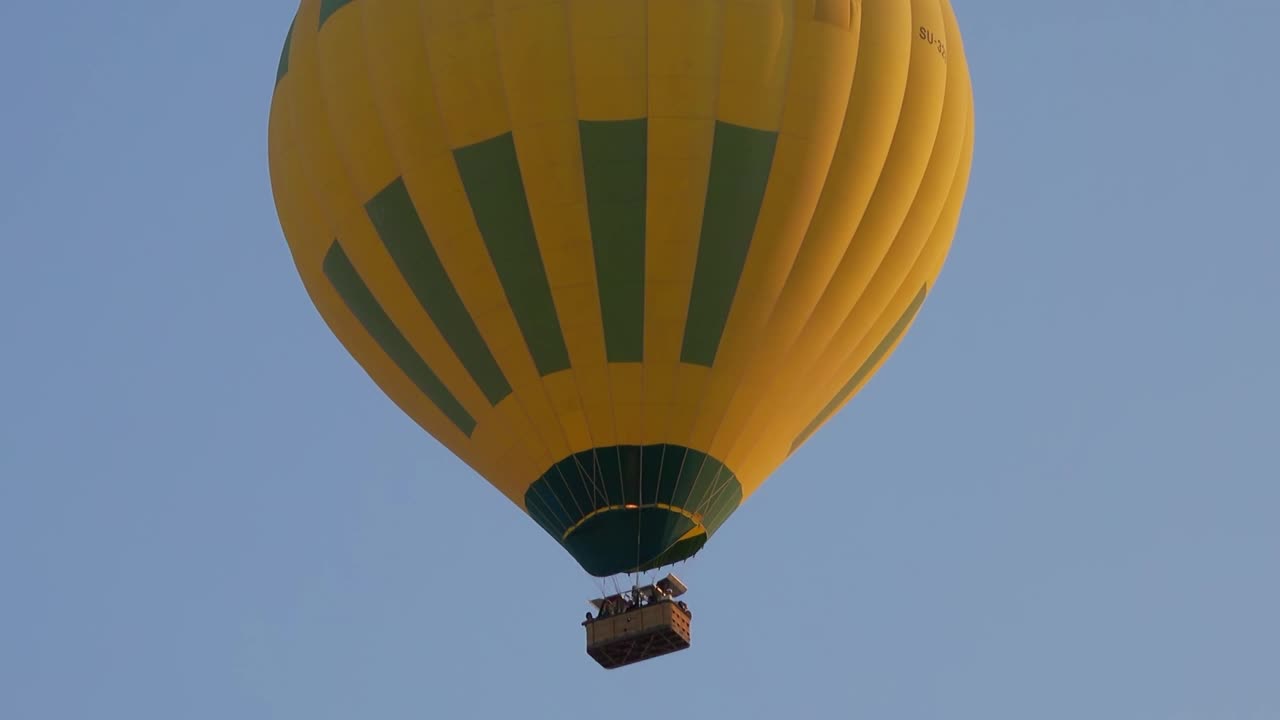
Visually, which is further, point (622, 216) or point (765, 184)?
point (765, 184)

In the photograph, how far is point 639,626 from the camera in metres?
27.2

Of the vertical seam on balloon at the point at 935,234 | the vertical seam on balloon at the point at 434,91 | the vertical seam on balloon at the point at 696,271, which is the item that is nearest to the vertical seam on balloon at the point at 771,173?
the vertical seam on balloon at the point at 696,271

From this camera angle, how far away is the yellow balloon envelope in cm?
2684

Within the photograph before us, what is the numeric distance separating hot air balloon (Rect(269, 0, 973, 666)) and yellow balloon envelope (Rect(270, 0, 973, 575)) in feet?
0.06

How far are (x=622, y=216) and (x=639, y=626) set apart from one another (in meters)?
3.56

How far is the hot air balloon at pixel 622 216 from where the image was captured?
2684cm

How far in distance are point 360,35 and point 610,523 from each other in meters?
4.85

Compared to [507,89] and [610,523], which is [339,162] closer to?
[507,89]

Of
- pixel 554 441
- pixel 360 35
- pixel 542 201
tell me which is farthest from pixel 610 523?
pixel 360 35

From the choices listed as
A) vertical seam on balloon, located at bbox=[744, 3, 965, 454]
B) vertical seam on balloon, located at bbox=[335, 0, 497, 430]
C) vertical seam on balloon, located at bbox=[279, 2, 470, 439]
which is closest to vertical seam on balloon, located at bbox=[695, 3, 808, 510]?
vertical seam on balloon, located at bbox=[744, 3, 965, 454]

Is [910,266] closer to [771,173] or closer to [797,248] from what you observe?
[797,248]

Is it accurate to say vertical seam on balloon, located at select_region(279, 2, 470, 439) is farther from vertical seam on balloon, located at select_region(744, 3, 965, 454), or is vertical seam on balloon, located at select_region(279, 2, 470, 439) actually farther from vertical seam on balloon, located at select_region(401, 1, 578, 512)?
vertical seam on balloon, located at select_region(744, 3, 965, 454)

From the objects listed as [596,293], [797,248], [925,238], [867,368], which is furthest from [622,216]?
[867,368]

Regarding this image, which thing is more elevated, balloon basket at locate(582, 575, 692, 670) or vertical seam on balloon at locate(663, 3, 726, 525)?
vertical seam on balloon at locate(663, 3, 726, 525)
